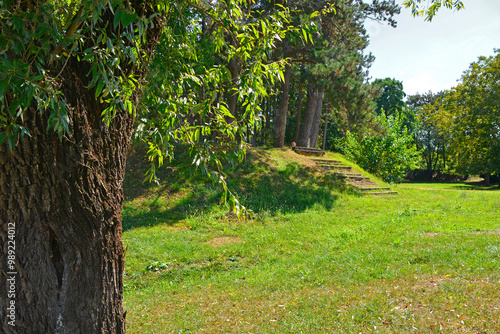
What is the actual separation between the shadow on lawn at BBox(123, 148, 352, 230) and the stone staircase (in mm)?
695

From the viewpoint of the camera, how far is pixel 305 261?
22.2ft

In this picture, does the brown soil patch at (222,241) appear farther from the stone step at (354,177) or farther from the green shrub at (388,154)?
the green shrub at (388,154)

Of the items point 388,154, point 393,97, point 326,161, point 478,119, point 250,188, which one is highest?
point 393,97

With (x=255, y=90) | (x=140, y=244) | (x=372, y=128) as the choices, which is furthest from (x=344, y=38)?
(x=255, y=90)

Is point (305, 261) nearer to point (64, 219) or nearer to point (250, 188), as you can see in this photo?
point (64, 219)

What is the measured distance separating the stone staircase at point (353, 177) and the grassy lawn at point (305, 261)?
1.32 metres

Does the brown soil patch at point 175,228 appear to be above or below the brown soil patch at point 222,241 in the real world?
above

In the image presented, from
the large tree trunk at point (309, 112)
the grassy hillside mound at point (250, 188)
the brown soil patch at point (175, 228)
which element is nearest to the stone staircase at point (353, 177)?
the grassy hillside mound at point (250, 188)

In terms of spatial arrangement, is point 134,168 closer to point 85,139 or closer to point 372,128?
point 372,128

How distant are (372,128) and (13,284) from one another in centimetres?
1496

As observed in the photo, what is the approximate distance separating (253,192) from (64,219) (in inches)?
380

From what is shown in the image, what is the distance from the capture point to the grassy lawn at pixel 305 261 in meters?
4.13

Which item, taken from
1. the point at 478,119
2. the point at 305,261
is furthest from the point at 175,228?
the point at 478,119

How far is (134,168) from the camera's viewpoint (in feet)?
44.7
